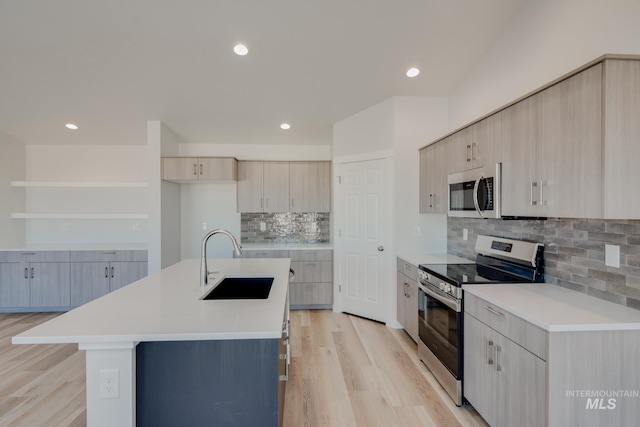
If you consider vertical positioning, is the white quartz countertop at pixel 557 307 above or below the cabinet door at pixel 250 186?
below

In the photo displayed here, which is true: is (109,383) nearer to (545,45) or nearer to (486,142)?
(486,142)

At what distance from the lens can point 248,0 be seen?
7.35 ft

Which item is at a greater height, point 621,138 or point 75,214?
point 621,138

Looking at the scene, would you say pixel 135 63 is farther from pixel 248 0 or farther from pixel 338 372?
pixel 338 372

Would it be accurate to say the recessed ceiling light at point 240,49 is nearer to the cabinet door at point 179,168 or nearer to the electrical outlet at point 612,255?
the cabinet door at point 179,168

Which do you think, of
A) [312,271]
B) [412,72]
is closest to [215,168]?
[312,271]

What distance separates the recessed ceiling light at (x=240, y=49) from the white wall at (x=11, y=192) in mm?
3842

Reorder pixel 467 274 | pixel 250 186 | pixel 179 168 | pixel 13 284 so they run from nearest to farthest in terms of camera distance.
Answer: pixel 467 274 → pixel 13 284 → pixel 179 168 → pixel 250 186

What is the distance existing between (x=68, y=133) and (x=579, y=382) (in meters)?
5.81

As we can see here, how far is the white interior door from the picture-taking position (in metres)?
3.55

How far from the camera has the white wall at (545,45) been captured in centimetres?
167

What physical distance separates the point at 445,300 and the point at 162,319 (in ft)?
6.19

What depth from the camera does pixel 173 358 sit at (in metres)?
1.32

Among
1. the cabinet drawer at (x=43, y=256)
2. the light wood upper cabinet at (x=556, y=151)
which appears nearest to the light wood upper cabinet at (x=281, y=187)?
the cabinet drawer at (x=43, y=256)
